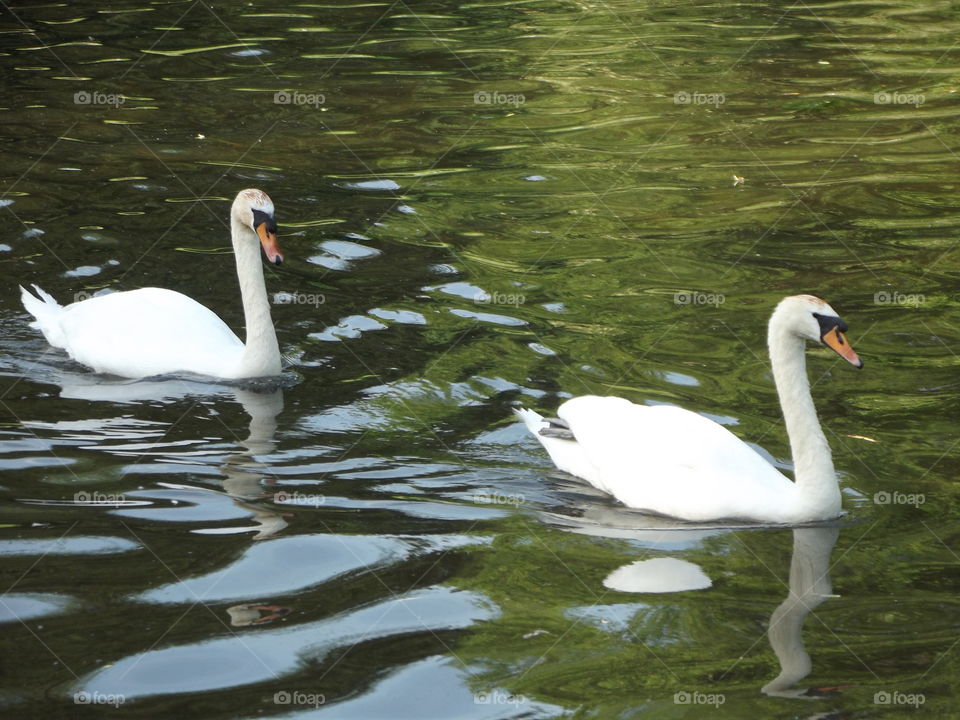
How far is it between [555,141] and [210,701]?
982cm

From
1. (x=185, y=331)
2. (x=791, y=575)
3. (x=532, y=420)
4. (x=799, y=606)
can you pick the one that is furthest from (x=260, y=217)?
(x=799, y=606)

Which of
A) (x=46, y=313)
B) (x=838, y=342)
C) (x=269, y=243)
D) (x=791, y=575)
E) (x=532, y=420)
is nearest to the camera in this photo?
(x=791, y=575)

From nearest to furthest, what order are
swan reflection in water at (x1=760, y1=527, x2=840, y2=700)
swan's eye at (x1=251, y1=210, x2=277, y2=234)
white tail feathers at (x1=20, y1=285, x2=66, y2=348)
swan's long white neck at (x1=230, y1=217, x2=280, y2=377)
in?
1. swan reflection in water at (x1=760, y1=527, x2=840, y2=700)
2. swan's eye at (x1=251, y1=210, x2=277, y2=234)
3. swan's long white neck at (x1=230, y1=217, x2=280, y2=377)
4. white tail feathers at (x1=20, y1=285, x2=66, y2=348)

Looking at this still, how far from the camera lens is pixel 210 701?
5152mm

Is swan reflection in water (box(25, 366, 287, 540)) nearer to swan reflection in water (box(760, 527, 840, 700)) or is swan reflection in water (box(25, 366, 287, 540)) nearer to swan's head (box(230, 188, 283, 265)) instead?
swan's head (box(230, 188, 283, 265))

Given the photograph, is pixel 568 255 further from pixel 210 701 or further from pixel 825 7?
pixel 825 7

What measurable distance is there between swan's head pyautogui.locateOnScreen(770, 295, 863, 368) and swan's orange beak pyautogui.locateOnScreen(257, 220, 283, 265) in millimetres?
2981

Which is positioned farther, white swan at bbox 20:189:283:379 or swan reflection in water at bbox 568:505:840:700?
white swan at bbox 20:189:283:379

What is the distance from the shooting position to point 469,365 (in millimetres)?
9000

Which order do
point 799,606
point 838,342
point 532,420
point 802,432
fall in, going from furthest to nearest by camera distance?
point 532,420 < point 802,432 < point 838,342 < point 799,606

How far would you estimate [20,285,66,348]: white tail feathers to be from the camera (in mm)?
9445

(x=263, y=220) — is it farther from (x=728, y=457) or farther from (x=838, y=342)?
(x=838, y=342)

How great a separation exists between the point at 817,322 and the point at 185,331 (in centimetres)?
405

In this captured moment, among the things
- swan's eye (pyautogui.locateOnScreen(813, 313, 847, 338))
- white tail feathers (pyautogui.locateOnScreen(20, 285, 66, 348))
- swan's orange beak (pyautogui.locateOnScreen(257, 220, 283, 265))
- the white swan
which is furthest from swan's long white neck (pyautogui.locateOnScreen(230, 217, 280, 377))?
swan's eye (pyautogui.locateOnScreen(813, 313, 847, 338))
